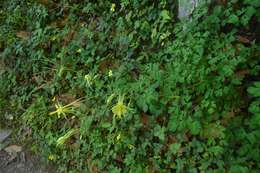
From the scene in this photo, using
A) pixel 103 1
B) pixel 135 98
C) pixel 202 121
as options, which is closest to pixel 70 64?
pixel 103 1

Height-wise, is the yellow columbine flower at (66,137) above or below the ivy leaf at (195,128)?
below

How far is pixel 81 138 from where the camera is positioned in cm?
382

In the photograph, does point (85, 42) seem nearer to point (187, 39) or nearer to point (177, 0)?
point (177, 0)

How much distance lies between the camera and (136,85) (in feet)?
11.4

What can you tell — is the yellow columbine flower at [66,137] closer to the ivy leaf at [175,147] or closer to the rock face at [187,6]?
the ivy leaf at [175,147]

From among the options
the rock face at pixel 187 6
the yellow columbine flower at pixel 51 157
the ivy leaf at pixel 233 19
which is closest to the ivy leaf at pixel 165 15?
the rock face at pixel 187 6

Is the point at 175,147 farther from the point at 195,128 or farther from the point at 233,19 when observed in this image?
the point at 233,19

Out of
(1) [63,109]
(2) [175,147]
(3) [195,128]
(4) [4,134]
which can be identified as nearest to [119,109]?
(2) [175,147]

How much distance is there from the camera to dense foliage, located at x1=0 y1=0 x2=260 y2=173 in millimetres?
3068

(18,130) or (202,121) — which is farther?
(18,130)

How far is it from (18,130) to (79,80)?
0.99m

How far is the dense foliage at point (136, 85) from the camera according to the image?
3068mm

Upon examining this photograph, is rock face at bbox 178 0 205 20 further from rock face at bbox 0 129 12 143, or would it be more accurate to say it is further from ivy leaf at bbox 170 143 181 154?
rock face at bbox 0 129 12 143

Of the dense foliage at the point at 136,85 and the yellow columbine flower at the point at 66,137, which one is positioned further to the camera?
the yellow columbine flower at the point at 66,137
